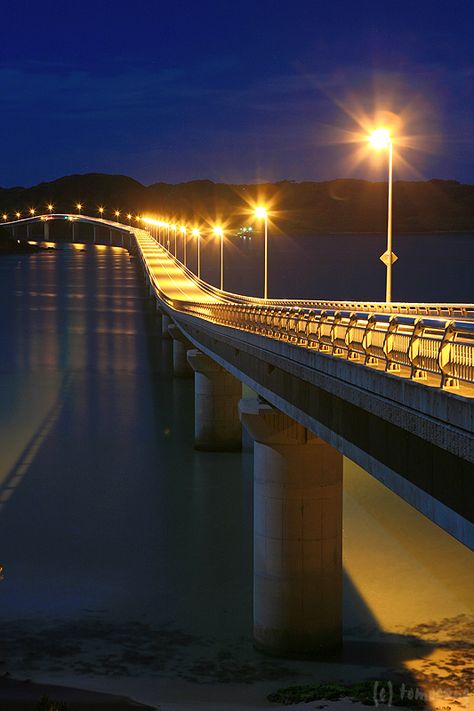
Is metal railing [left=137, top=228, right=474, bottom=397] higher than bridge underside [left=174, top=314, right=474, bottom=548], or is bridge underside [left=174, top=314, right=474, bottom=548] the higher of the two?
metal railing [left=137, top=228, right=474, bottom=397]

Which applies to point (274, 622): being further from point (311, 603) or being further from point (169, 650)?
point (169, 650)

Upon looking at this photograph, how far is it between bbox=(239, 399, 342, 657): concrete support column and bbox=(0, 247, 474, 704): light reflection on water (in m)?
0.82

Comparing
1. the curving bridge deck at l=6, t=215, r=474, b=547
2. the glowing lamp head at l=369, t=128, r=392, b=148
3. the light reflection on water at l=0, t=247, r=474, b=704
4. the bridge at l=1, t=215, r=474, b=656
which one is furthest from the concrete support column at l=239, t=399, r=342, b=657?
the glowing lamp head at l=369, t=128, r=392, b=148

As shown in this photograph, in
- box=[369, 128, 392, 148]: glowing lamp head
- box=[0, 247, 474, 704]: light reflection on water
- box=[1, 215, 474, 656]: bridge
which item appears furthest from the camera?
box=[369, 128, 392, 148]: glowing lamp head

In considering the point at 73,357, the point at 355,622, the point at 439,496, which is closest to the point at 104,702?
the point at 355,622

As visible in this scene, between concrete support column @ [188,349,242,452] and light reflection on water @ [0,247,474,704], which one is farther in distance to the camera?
concrete support column @ [188,349,242,452]

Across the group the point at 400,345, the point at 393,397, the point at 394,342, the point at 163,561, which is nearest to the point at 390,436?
the point at 393,397

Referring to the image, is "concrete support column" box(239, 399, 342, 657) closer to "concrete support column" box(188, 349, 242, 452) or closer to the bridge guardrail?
the bridge guardrail

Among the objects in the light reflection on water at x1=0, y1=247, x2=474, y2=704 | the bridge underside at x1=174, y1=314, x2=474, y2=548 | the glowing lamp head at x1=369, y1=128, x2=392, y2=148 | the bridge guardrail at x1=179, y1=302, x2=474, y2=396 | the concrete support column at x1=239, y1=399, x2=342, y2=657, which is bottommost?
the light reflection on water at x1=0, y1=247, x2=474, y2=704

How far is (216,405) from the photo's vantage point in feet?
171

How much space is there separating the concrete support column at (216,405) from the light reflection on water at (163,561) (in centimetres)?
103

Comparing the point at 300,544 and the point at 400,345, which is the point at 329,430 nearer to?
the point at 400,345

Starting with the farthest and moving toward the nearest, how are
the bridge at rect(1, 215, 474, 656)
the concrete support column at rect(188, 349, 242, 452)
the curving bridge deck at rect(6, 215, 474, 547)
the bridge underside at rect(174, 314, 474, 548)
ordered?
the concrete support column at rect(188, 349, 242, 452)
the bridge at rect(1, 215, 474, 656)
the curving bridge deck at rect(6, 215, 474, 547)
the bridge underside at rect(174, 314, 474, 548)

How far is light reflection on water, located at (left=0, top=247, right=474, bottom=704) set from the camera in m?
26.3
